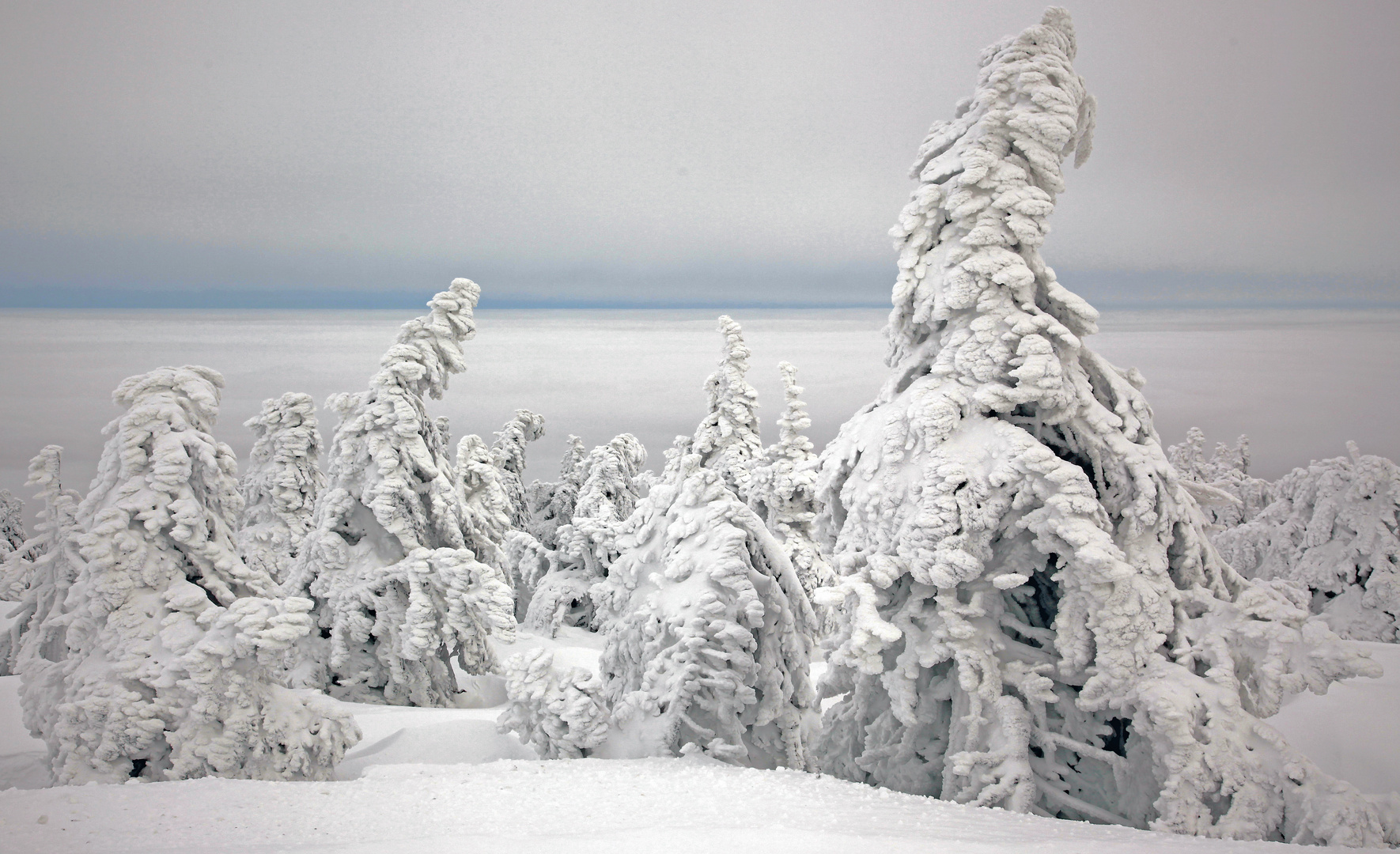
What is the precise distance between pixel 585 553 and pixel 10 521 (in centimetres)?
2628

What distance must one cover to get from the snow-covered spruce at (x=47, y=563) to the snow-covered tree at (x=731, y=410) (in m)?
15.4

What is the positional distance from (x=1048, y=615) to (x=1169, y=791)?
6.55 ft

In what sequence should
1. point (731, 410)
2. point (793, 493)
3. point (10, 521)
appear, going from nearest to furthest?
1. point (793, 493)
2. point (731, 410)
3. point (10, 521)

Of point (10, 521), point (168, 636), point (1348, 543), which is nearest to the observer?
point (168, 636)

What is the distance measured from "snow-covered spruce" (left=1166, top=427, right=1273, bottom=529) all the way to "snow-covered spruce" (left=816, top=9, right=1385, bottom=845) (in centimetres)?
2108

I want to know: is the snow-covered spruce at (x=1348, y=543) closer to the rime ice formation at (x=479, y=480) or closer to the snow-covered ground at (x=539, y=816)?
the snow-covered ground at (x=539, y=816)

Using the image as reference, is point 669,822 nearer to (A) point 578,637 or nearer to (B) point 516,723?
(B) point 516,723

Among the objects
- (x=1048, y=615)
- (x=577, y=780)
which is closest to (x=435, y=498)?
(x=577, y=780)

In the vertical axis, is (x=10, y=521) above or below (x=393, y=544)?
below

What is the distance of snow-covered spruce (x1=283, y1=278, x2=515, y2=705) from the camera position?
40.7ft

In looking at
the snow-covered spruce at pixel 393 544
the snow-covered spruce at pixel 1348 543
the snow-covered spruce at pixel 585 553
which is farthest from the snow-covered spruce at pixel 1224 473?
the snow-covered spruce at pixel 393 544

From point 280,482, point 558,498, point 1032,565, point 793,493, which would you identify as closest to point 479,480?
point 280,482

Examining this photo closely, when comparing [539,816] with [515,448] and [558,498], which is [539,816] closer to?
[515,448]

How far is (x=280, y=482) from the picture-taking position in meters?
19.8
